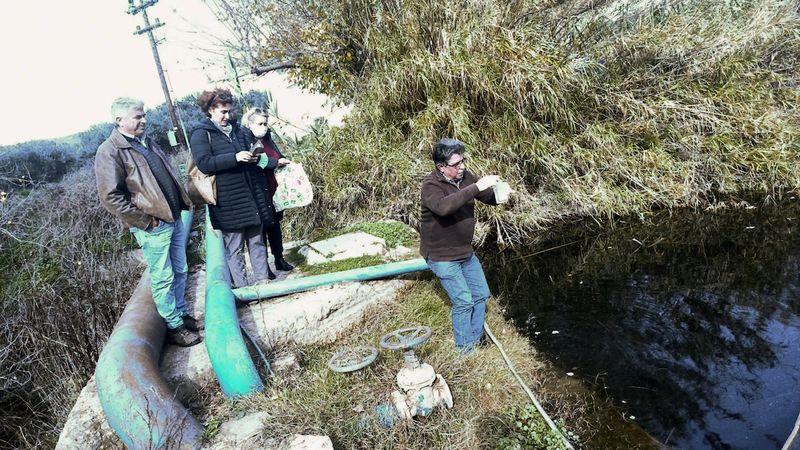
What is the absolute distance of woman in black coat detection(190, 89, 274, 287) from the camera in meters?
3.44

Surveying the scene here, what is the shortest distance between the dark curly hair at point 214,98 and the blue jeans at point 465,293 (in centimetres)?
191

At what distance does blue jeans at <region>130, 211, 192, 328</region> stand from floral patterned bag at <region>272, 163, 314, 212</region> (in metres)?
1.03

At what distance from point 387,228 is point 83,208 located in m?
4.63

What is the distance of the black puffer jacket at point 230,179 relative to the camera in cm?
344

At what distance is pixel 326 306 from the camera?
3.87m

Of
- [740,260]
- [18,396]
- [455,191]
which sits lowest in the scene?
[740,260]

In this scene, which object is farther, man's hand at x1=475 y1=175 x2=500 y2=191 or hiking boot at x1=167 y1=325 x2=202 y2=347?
hiking boot at x1=167 y1=325 x2=202 y2=347

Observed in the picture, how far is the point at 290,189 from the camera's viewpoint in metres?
4.26

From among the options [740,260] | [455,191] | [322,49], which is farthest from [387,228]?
[740,260]

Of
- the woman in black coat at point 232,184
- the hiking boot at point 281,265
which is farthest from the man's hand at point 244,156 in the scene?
the hiking boot at point 281,265

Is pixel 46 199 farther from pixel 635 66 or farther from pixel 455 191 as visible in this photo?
pixel 635 66

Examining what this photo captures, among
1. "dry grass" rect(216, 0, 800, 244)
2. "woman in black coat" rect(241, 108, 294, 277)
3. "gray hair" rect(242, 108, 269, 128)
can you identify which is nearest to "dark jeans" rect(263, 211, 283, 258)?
"woman in black coat" rect(241, 108, 294, 277)

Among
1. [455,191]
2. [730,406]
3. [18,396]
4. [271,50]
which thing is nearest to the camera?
[455,191]

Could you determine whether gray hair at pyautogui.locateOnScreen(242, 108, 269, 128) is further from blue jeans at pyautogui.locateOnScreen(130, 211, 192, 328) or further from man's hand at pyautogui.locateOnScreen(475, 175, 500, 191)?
man's hand at pyautogui.locateOnScreen(475, 175, 500, 191)
